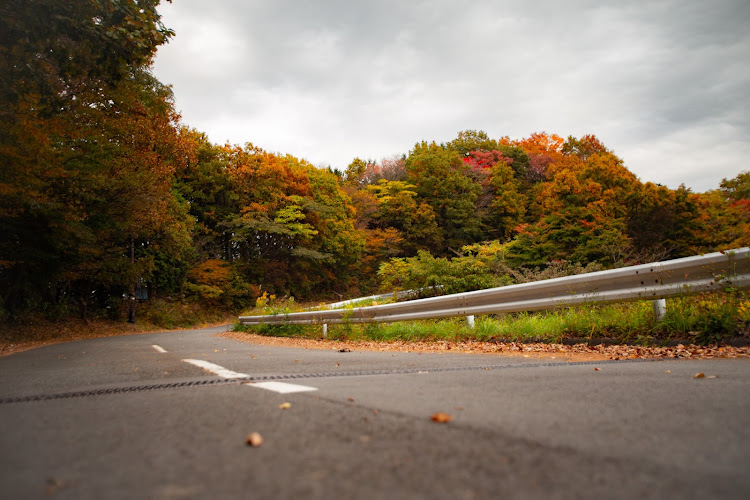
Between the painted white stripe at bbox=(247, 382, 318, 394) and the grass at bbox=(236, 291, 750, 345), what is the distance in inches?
172

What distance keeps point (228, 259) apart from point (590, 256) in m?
25.9

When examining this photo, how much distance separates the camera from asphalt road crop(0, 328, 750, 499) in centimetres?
127

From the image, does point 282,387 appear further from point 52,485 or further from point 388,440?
point 52,485

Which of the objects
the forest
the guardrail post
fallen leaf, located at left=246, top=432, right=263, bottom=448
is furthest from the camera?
the forest

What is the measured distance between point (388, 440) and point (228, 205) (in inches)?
1414

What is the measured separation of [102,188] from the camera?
1555 centimetres

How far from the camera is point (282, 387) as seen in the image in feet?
9.86

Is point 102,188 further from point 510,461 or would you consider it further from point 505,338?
point 510,461

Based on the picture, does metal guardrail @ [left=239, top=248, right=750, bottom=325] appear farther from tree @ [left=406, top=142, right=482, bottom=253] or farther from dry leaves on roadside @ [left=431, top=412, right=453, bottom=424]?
tree @ [left=406, top=142, right=482, bottom=253]

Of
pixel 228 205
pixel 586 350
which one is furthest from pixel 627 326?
pixel 228 205

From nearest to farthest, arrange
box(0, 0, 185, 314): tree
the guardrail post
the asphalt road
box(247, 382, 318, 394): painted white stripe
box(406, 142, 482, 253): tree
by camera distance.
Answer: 1. the asphalt road
2. box(247, 382, 318, 394): painted white stripe
3. the guardrail post
4. box(0, 0, 185, 314): tree
5. box(406, 142, 482, 253): tree

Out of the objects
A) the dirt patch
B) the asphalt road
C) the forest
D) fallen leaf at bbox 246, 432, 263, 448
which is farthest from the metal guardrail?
the forest

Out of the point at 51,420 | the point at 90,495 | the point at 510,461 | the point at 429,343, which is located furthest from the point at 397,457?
the point at 429,343

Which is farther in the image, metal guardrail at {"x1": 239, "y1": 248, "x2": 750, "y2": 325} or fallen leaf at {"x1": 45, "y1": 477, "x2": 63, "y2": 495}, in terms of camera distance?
metal guardrail at {"x1": 239, "y1": 248, "x2": 750, "y2": 325}
